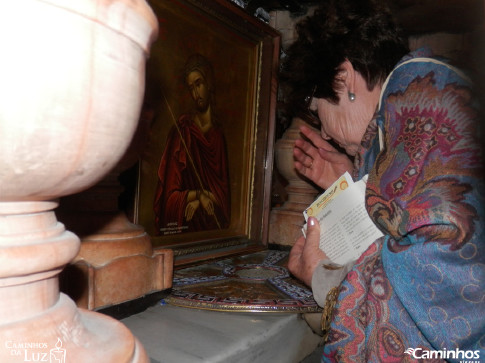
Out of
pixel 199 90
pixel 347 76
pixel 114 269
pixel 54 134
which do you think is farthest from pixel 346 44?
pixel 54 134

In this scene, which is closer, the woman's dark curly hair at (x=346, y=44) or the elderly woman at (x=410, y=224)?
the elderly woman at (x=410, y=224)

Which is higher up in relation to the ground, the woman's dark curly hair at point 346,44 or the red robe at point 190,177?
the woman's dark curly hair at point 346,44

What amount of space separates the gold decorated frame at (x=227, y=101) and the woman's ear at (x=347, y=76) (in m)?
0.53

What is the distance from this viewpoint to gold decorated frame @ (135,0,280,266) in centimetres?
131

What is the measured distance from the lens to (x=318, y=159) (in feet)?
5.59

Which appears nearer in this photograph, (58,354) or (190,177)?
(58,354)

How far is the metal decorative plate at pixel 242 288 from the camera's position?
105cm

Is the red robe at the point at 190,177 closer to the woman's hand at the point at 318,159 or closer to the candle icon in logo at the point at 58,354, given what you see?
the woman's hand at the point at 318,159

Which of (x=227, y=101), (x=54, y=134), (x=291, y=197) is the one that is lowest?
(x=291, y=197)

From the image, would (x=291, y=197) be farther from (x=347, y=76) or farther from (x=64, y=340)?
(x=64, y=340)

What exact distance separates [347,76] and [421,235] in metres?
0.59

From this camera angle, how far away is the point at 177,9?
1358mm

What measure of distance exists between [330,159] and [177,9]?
0.81 meters

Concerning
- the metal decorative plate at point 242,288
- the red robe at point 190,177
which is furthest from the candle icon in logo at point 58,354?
the red robe at point 190,177
